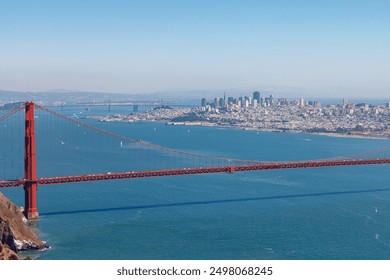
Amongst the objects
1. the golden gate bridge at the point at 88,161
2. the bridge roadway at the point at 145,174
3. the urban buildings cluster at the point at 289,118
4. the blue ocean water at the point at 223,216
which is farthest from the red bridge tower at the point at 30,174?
the urban buildings cluster at the point at 289,118

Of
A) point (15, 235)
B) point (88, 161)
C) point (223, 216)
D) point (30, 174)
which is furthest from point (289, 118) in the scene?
point (15, 235)

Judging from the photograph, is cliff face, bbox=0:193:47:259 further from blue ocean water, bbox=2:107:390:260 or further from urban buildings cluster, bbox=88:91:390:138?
urban buildings cluster, bbox=88:91:390:138

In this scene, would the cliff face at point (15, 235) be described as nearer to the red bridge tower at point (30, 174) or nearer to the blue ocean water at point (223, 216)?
the blue ocean water at point (223, 216)

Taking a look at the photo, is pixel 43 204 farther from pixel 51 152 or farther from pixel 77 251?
pixel 51 152

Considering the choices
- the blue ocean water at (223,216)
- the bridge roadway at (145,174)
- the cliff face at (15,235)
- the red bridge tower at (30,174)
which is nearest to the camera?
the cliff face at (15,235)

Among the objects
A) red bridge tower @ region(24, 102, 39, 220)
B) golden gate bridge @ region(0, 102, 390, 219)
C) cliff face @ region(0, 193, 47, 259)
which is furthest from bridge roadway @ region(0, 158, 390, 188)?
cliff face @ region(0, 193, 47, 259)

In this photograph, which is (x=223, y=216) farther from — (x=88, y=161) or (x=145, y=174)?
(x=88, y=161)
